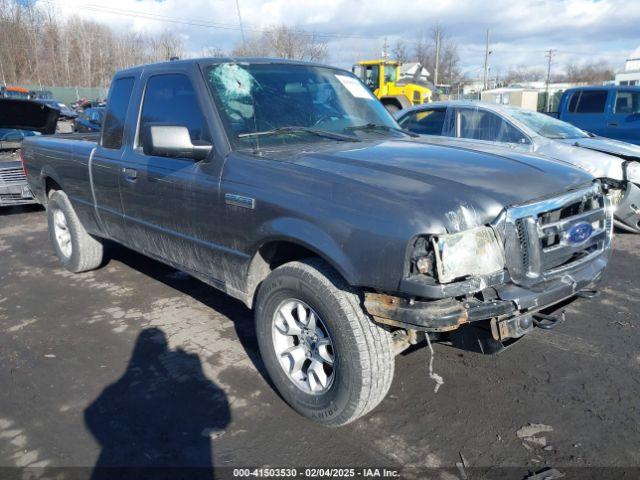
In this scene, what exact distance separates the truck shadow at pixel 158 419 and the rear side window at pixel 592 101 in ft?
35.4

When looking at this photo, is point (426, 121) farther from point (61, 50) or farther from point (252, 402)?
point (61, 50)

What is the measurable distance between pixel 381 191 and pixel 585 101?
35.4 ft

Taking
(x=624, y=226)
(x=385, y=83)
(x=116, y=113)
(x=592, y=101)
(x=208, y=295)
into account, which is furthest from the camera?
(x=385, y=83)

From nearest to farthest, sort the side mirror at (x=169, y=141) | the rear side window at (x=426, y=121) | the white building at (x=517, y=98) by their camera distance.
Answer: the side mirror at (x=169, y=141) → the rear side window at (x=426, y=121) → the white building at (x=517, y=98)

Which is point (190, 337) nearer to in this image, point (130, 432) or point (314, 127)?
point (130, 432)

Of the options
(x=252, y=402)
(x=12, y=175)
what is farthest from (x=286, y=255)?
(x=12, y=175)

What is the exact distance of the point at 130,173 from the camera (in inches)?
155

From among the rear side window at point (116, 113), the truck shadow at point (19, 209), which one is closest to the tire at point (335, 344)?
the rear side window at point (116, 113)

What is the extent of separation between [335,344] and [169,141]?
1526mm

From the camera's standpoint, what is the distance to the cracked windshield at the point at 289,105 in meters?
3.29

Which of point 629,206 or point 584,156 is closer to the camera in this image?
point 629,206

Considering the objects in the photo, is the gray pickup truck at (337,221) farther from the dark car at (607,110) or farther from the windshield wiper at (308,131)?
the dark car at (607,110)

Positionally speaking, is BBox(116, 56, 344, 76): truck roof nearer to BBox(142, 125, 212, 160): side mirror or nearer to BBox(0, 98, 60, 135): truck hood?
BBox(142, 125, 212, 160): side mirror

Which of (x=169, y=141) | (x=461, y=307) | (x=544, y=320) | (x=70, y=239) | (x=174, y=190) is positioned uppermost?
(x=169, y=141)
